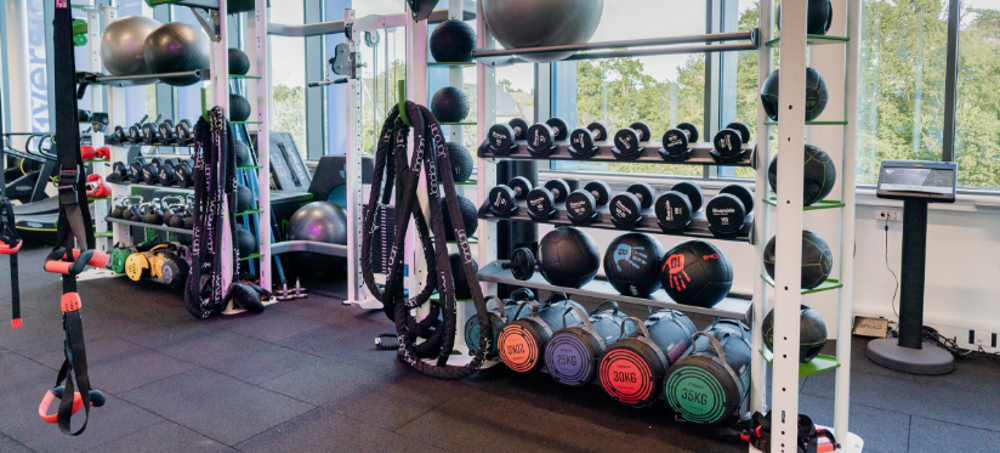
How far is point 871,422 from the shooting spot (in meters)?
2.80

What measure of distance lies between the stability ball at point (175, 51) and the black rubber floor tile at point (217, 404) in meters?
2.22

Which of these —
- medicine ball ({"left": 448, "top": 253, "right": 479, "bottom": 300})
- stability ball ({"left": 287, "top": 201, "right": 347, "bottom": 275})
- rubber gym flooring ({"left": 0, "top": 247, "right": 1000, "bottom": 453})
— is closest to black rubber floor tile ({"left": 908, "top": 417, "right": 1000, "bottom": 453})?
rubber gym flooring ({"left": 0, "top": 247, "right": 1000, "bottom": 453})

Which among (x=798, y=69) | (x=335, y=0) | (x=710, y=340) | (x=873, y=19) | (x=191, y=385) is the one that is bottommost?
(x=191, y=385)

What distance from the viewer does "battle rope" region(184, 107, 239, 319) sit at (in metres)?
4.30

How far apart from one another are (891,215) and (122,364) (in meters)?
4.17

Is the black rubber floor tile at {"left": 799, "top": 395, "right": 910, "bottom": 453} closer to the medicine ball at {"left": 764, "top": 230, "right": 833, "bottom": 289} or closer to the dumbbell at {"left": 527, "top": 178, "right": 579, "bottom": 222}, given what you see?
the medicine ball at {"left": 764, "top": 230, "right": 833, "bottom": 289}

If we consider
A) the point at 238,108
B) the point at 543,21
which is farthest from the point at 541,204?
the point at 238,108

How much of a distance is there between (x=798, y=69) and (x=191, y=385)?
2.85m

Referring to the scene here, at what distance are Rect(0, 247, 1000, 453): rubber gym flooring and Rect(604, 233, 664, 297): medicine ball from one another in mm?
514

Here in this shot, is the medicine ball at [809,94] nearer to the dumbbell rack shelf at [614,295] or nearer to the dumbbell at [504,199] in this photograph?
the dumbbell rack shelf at [614,295]

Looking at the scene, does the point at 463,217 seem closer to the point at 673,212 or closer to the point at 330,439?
the point at 673,212

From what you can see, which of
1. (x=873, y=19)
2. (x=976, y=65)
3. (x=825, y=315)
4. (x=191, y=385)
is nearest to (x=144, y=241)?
(x=191, y=385)

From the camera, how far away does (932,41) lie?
3865mm

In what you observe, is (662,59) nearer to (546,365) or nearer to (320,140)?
(546,365)
